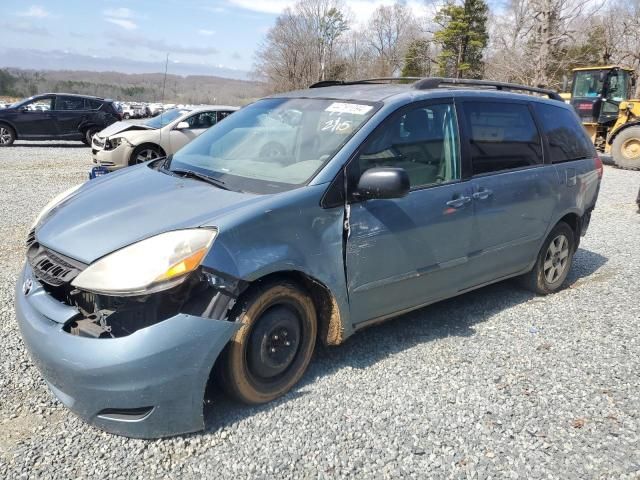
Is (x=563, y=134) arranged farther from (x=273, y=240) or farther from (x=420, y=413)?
(x=273, y=240)

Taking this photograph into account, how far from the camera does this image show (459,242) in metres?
3.76

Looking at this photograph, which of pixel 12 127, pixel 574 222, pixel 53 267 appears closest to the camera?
pixel 53 267

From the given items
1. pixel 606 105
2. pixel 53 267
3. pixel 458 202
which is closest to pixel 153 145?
pixel 458 202

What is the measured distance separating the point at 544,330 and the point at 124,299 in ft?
10.6

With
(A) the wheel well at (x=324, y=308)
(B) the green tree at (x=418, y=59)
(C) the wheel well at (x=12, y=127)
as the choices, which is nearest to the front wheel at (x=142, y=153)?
(C) the wheel well at (x=12, y=127)

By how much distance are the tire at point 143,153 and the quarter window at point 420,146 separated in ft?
27.8

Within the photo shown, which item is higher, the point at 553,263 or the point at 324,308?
the point at 553,263

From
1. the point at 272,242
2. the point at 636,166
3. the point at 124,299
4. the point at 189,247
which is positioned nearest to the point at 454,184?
the point at 272,242

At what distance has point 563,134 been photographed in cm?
481

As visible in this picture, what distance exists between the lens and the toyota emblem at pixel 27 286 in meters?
2.82

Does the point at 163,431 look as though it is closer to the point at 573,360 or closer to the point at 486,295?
the point at 573,360

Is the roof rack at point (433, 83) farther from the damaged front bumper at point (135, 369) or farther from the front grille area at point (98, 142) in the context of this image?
the front grille area at point (98, 142)

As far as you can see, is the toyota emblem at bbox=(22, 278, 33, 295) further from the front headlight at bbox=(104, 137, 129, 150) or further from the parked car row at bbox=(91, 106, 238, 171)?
the front headlight at bbox=(104, 137, 129, 150)

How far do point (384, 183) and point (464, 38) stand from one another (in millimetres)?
47022
